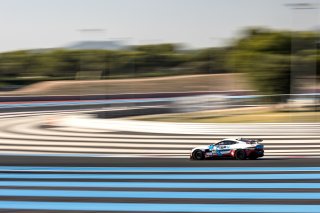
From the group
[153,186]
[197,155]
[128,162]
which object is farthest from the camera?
[197,155]

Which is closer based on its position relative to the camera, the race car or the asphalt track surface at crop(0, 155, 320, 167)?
the asphalt track surface at crop(0, 155, 320, 167)

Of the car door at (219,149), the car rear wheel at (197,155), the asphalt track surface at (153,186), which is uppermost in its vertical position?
the asphalt track surface at (153,186)

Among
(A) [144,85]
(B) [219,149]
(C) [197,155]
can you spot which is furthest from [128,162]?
(A) [144,85]

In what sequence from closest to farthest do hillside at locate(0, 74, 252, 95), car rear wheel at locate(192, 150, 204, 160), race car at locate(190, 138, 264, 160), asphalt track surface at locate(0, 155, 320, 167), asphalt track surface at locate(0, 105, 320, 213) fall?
asphalt track surface at locate(0, 105, 320, 213)
asphalt track surface at locate(0, 155, 320, 167)
race car at locate(190, 138, 264, 160)
car rear wheel at locate(192, 150, 204, 160)
hillside at locate(0, 74, 252, 95)

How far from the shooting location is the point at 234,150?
14453mm

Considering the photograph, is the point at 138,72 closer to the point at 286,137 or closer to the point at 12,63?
the point at 12,63

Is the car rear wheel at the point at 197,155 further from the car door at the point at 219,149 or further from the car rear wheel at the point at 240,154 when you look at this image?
the car rear wheel at the point at 240,154

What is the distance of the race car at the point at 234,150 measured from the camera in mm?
14234

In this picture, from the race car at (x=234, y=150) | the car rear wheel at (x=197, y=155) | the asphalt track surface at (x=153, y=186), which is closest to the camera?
the asphalt track surface at (x=153, y=186)

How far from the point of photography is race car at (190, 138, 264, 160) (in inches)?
560

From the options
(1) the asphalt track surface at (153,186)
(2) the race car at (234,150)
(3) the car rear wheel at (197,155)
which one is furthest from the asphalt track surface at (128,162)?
(3) the car rear wheel at (197,155)

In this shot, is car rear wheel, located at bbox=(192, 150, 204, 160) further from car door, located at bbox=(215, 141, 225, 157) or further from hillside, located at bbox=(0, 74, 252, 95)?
hillside, located at bbox=(0, 74, 252, 95)

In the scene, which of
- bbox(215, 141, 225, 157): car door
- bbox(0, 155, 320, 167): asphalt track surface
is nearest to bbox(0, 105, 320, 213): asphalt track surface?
bbox(0, 155, 320, 167): asphalt track surface

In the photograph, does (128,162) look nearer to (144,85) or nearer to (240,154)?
(240,154)
